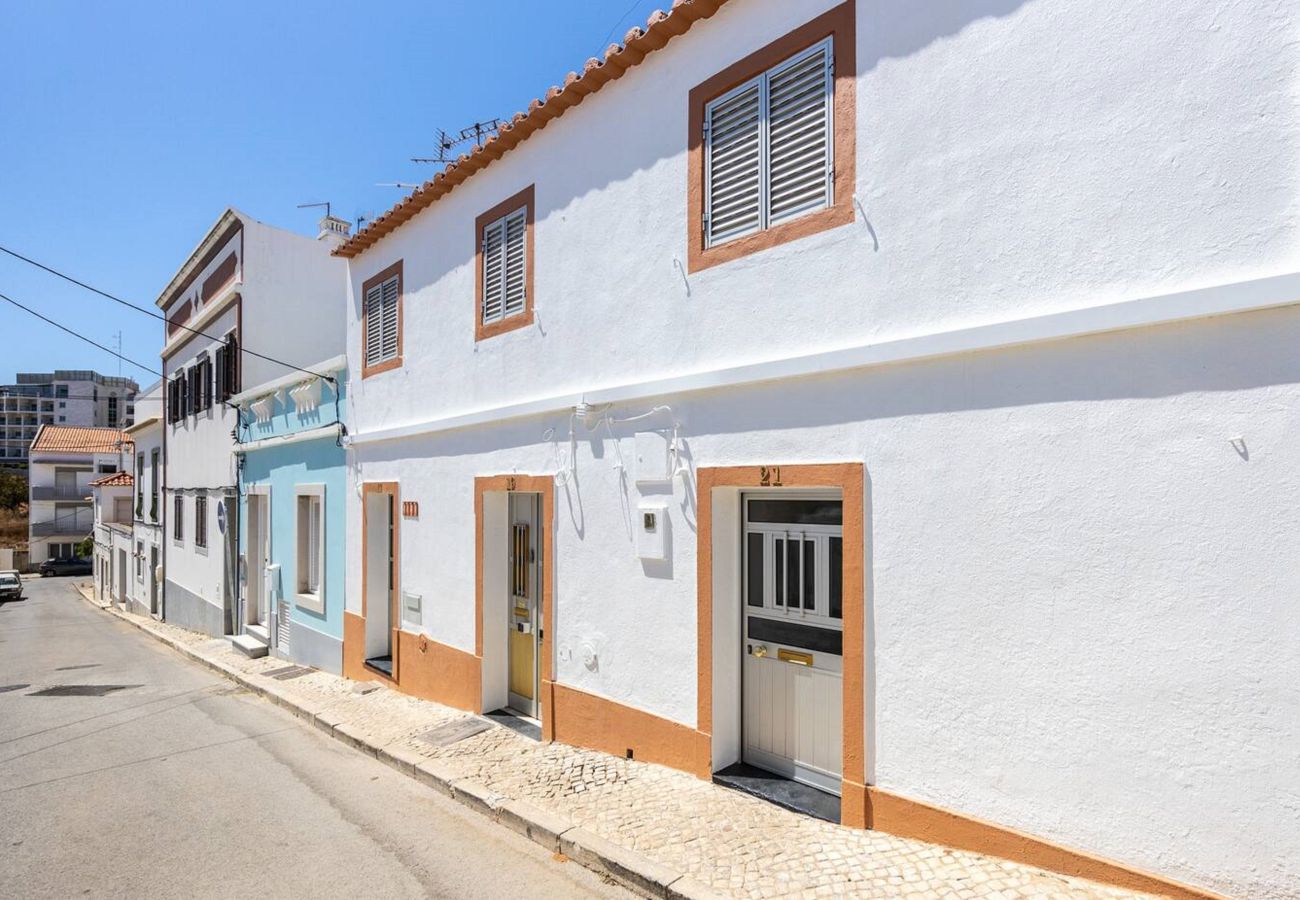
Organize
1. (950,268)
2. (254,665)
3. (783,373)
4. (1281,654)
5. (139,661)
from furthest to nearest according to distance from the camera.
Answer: (139,661)
(254,665)
(783,373)
(950,268)
(1281,654)

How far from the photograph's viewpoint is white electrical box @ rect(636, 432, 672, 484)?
5559 millimetres

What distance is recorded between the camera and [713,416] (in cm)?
523

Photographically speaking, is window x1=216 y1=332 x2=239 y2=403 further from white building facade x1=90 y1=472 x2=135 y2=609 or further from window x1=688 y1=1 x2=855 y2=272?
white building facade x1=90 y1=472 x2=135 y2=609

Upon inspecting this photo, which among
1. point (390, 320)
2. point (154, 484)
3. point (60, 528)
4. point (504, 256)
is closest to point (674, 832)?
point (504, 256)

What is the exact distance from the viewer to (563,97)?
6.41 metres

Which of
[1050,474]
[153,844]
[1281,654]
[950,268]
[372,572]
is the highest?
[950,268]

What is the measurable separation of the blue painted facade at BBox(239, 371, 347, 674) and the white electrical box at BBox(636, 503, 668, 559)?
6.22 meters

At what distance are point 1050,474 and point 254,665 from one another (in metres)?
12.2

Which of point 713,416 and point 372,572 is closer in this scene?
point 713,416

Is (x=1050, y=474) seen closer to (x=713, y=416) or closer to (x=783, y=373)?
(x=783, y=373)

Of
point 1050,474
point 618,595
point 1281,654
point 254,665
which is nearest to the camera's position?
point 1281,654

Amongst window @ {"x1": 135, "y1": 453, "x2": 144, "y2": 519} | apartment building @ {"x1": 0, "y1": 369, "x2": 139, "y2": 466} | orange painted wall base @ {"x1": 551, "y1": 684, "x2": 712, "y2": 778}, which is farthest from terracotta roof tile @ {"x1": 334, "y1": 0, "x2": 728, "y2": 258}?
apartment building @ {"x1": 0, "y1": 369, "x2": 139, "y2": 466}

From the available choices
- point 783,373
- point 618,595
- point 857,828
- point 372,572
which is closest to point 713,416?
point 783,373

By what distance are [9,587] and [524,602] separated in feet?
126
